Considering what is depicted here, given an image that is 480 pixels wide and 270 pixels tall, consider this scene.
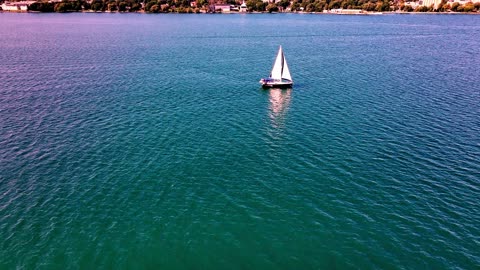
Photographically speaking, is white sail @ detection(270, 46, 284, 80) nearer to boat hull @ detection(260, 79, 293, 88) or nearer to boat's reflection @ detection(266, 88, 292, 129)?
boat hull @ detection(260, 79, 293, 88)

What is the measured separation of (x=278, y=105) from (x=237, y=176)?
50.8 m

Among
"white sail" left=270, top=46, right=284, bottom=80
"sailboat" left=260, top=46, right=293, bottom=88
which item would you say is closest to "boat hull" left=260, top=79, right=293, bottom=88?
"sailboat" left=260, top=46, right=293, bottom=88

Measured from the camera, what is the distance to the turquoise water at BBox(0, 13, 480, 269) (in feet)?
185

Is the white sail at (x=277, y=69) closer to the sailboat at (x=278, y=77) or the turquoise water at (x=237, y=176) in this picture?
the sailboat at (x=278, y=77)

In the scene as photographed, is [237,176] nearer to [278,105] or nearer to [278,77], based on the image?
[278,105]

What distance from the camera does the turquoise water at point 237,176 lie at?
56.5 meters

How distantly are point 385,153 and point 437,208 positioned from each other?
22.0 meters

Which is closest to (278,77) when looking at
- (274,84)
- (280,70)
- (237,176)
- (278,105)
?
(280,70)

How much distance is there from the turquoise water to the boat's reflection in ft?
2.24

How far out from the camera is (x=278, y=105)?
123 meters

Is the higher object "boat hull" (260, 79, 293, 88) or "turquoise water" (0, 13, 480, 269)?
"boat hull" (260, 79, 293, 88)

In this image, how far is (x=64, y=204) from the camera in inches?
2606

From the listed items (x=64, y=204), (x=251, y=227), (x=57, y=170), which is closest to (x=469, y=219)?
(x=251, y=227)

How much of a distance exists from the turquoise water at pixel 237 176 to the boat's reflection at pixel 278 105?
0.68 m
